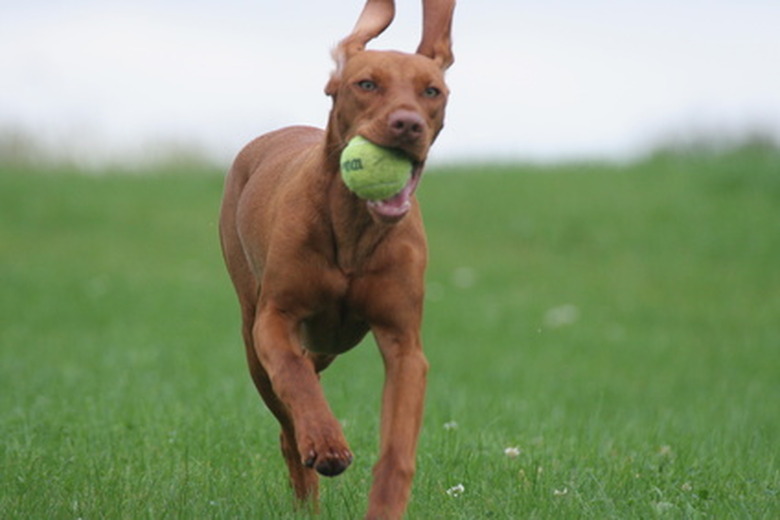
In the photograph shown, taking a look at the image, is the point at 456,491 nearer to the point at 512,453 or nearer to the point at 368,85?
the point at 512,453

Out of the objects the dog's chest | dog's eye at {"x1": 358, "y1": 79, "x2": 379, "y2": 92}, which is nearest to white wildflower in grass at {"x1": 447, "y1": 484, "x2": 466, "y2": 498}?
the dog's chest

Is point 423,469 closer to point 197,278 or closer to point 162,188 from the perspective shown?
point 197,278

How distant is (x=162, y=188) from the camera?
21.5 metres

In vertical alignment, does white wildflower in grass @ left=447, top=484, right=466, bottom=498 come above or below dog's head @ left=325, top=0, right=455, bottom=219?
below

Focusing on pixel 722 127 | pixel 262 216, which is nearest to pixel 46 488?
pixel 262 216

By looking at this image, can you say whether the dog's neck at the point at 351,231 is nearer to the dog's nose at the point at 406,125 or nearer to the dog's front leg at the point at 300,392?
the dog's front leg at the point at 300,392

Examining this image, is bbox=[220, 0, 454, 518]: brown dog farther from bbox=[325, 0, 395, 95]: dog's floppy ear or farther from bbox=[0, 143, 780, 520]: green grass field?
bbox=[0, 143, 780, 520]: green grass field

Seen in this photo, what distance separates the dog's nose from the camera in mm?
4535

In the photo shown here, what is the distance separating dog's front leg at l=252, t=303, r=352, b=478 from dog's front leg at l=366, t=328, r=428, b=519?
0.17m

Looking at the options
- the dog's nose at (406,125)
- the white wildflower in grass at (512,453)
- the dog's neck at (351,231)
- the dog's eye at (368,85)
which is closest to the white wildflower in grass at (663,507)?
the white wildflower in grass at (512,453)

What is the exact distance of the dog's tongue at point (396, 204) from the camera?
469 cm

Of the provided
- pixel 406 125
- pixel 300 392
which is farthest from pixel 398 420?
pixel 406 125

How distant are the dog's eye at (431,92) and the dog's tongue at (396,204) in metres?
0.26

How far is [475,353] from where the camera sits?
487 inches
